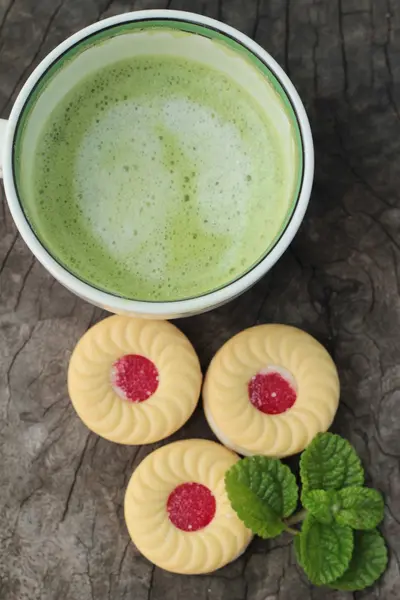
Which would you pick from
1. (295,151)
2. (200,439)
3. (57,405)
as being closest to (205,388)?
(200,439)

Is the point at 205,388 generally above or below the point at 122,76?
below

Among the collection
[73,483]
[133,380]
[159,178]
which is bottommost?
[73,483]

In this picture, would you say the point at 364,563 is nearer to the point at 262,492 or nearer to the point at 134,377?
the point at 262,492

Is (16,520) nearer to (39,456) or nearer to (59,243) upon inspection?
(39,456)

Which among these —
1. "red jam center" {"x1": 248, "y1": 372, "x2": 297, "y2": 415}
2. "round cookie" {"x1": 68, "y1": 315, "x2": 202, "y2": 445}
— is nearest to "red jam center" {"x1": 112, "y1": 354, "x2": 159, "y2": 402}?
"round cookie" {"x1": 68, "y1": 315, "x2": 202, "y2": 445}

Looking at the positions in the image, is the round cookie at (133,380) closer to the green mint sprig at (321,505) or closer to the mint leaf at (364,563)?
the green mint sprig at (321,505)

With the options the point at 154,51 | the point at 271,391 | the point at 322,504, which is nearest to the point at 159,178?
the point at 154,51

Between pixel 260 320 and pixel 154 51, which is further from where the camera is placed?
pixel 260 320
